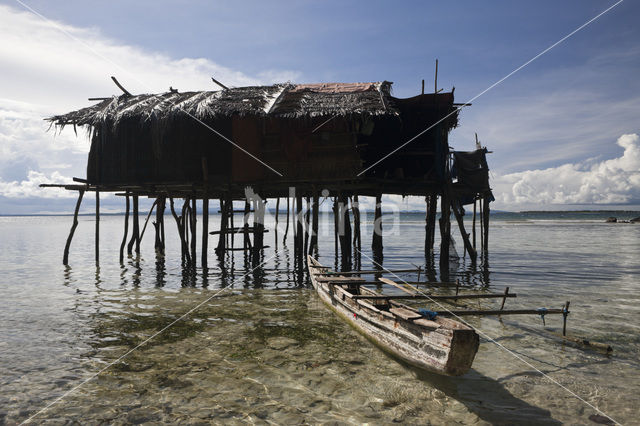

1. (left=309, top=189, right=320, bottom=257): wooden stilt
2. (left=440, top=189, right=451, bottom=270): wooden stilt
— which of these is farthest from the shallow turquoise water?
(left=440, top=189, right=451, bottom=270): wooden stilt

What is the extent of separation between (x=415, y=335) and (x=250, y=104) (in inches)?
420

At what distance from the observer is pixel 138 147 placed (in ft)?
48.9

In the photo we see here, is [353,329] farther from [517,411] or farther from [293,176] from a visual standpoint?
[293,176]

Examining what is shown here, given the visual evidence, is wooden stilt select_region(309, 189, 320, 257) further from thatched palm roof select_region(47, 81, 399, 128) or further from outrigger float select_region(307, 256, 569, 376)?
outrigger float select_region(307, 256, 569, 376)

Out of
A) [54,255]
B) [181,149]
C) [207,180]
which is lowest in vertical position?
[54,255]

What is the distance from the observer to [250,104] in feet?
44.3

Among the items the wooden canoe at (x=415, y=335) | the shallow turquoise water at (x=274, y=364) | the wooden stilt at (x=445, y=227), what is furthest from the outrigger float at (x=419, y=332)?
the wooden stilt at (x=445, y=227)

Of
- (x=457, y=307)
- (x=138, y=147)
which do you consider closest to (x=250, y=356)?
(x=457, y=307)

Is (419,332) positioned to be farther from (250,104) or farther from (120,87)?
(120,87)

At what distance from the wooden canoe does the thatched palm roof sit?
7.39 meters

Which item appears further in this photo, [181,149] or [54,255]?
[54,255]

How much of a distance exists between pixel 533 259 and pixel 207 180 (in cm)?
1545

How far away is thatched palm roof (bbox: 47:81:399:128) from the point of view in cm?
1291

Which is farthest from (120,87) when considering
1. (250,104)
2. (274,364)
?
(274,364)
